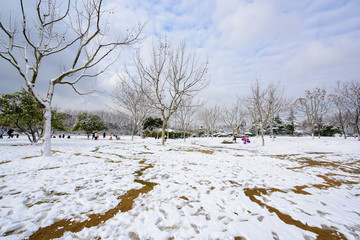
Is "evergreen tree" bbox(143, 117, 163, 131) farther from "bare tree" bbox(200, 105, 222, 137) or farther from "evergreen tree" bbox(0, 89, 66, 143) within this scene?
"evergreen tree" bbox(0, 89, 66, 143)

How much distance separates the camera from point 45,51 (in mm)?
5527

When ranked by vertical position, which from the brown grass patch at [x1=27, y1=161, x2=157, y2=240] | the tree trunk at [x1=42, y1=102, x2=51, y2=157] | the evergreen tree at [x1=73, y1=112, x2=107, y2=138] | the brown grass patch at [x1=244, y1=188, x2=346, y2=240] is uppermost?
the evergreen tree at [x1=73, y1=112, x2=107, y2=138]

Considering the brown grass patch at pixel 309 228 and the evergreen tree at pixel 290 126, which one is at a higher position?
the evergreen tree at pixel 290 126

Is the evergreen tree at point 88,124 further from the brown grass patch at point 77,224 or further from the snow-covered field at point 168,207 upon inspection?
the brown grass patch at point 77,224

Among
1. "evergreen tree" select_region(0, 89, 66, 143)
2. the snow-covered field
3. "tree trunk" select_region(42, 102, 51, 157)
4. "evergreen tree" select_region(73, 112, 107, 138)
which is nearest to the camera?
the snow-covered field

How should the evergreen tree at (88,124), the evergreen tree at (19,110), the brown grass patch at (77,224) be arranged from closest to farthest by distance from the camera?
1. the brown grass patch at (77,224)
2. the evergreen tree at (19,110)
3. the evergreen tree at (88,124)

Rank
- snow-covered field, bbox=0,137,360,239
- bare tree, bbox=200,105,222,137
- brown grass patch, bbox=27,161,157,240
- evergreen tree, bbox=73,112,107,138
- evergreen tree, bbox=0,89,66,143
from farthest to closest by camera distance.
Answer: bare tree, bbox=200,105,222,137 → evergreen tree, bbox=73,112,107,138 → evergreen tree, bbox=0,89,66,143 → snow-covered field, bbox=0,137,360,239 → brown grass patch, bbox=27,161,157,240

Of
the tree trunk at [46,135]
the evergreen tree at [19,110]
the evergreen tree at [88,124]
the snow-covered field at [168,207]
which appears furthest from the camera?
the evergreen tree at [88,124]

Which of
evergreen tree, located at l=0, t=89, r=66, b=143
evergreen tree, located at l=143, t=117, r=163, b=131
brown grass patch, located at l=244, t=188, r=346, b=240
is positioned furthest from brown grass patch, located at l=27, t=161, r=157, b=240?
evergreen tree, located at l=143, t=117, r=163, b=131

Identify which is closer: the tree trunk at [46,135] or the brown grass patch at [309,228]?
the brown grass patch at [309,228]

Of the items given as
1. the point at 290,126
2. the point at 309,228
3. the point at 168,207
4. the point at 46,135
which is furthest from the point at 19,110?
the point at 290,126

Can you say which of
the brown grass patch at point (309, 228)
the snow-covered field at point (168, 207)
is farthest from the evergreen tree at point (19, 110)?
the brown grass patch at point (309, 228)

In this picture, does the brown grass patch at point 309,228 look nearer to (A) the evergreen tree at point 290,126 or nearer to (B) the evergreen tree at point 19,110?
(B) the evergreen tree at point 19,110

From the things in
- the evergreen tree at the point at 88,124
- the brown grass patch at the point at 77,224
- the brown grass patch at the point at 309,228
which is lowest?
A: the brown grass patch at the point at 309,228
